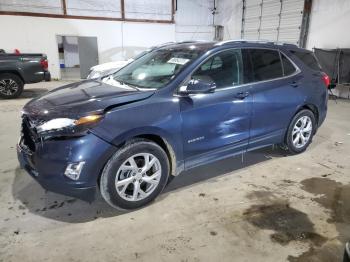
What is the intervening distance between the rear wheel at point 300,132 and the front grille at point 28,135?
310cm

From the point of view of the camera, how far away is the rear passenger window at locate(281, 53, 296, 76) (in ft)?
12.9

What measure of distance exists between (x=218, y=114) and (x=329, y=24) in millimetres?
8703

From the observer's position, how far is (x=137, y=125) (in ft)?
8.84

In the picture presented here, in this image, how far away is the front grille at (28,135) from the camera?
269 cm

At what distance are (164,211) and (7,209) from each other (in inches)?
59.4

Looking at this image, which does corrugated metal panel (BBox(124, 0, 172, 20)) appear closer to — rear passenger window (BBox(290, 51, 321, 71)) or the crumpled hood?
rear passenger window (BBox(290, 51, 321, 71))

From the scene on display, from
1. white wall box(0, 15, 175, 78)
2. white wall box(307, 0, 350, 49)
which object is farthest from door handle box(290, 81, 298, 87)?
white wall box(0, 15, 175, 78)

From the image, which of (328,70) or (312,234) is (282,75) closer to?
(312,234)

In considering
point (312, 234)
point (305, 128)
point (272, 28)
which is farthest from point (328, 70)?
point (312, 234)

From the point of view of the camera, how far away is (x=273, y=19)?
12211 mm

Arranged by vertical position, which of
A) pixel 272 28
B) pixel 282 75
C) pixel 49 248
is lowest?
pixel 49 248

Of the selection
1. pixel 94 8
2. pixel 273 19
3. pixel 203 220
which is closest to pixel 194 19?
pixel 273 19

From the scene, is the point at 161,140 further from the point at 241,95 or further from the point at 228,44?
the point at 228,44

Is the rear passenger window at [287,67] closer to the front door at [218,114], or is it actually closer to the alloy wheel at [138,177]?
the front door at [218,114]
